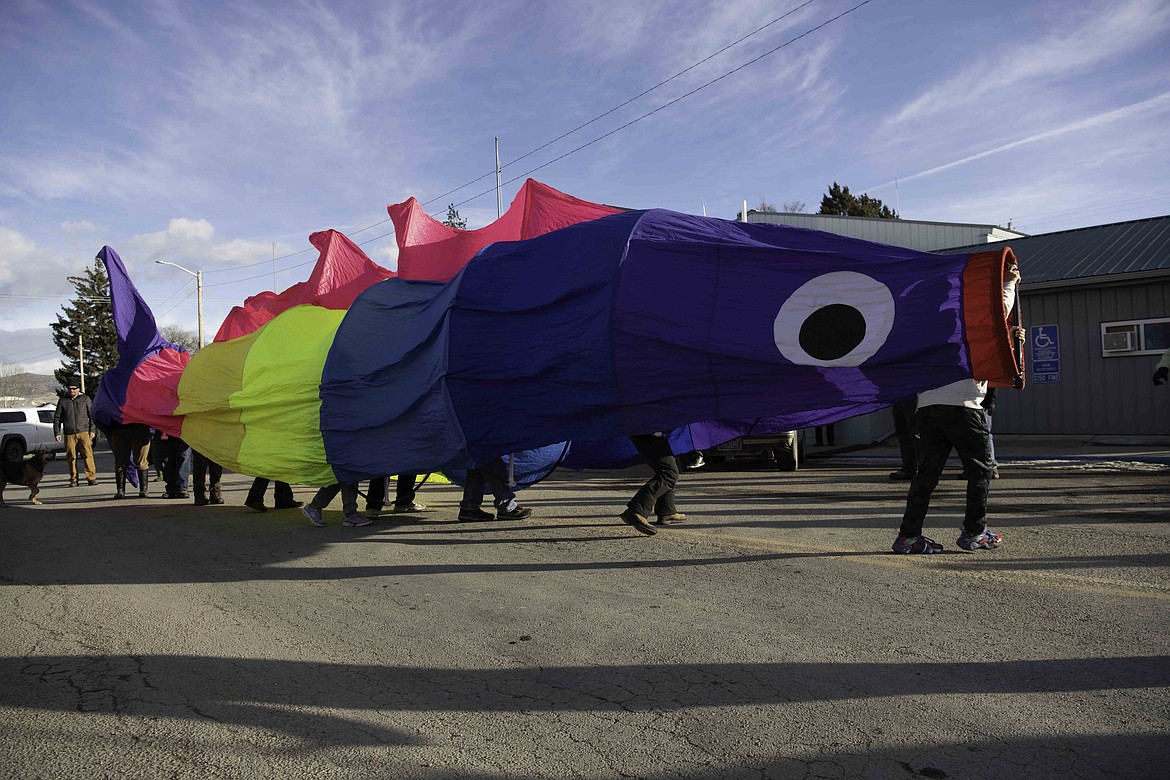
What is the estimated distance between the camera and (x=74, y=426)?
16672 mm

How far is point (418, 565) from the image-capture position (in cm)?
675

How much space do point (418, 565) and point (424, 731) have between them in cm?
337

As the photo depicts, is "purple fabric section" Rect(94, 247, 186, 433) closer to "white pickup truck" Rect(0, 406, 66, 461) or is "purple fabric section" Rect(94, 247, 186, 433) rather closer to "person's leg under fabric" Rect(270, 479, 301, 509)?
"person's leg under fabric" Rect(270, 479, 301, 509)

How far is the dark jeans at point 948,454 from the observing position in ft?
19.8

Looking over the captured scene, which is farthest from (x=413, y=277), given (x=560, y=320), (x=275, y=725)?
(x=275, y=725)

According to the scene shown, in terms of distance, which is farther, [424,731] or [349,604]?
[349,604]

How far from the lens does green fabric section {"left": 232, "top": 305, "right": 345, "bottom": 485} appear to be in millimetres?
9078

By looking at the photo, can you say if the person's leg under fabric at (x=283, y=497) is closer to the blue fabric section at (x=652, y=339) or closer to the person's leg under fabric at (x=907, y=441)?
the blue fabric section at (x=652, y=339)

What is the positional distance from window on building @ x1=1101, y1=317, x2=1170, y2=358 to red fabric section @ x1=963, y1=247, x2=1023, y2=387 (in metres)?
11.9

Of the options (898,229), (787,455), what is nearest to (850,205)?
(898,229)

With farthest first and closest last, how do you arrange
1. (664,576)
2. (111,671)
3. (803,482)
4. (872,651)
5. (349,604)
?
1. (803,482)
2. (664,576)
3. (349,604)
4. (111,671)
5. (872,651)

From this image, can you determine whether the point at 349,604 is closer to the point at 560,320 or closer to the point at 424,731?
the point at 424,731

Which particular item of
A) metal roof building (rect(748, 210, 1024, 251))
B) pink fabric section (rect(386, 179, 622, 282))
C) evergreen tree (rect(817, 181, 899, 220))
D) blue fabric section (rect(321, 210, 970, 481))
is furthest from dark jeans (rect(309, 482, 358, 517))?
evergreen tree (rect(817, 181, 899, 220))

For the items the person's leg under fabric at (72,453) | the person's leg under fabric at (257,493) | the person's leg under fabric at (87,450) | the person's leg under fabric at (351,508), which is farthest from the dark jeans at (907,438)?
the person's leg under fabric at (72,453)
